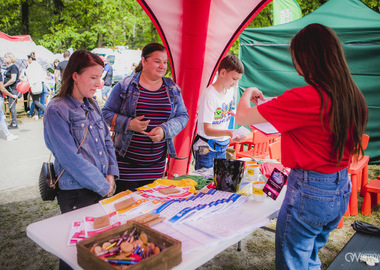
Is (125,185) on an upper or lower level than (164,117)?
lower

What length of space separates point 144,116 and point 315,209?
1358 millimetres

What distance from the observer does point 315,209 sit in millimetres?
1417

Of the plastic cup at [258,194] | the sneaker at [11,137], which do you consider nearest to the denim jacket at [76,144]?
the plastic cup at [258,194]

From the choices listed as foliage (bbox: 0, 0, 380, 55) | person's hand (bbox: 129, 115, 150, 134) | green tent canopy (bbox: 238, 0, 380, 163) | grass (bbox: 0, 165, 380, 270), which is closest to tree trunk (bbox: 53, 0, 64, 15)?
foliage (bbox: 0, 0, 380, 55)

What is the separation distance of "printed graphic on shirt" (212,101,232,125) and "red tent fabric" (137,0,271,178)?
85cm

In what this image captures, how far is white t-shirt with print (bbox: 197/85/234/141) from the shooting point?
2645 mm

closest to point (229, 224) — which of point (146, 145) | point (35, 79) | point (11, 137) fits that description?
point (146, 145)

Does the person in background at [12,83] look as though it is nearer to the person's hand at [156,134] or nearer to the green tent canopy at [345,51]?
the green tent canopy at [345,51]

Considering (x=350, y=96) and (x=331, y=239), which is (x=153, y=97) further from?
(x=331, y=239)

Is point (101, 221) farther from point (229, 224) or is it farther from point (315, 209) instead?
point (315, 209)

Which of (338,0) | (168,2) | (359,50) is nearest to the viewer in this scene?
(168,2)

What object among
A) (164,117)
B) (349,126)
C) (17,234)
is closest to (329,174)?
(349,126)

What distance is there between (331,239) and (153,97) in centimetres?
244

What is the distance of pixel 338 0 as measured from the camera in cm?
616
